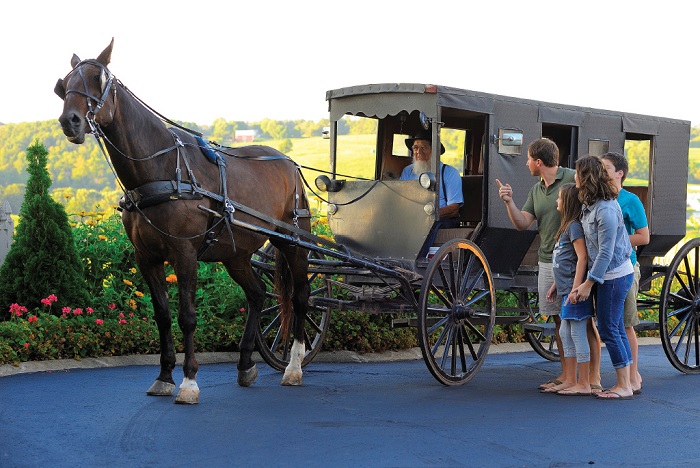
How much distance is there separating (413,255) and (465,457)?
3399mm

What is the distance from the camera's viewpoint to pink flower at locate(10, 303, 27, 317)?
9.13 meters

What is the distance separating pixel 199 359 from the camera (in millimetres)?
9734

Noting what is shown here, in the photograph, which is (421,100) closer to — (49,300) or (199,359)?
(199,359)

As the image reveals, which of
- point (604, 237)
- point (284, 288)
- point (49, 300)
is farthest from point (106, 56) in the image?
point (604, 237)

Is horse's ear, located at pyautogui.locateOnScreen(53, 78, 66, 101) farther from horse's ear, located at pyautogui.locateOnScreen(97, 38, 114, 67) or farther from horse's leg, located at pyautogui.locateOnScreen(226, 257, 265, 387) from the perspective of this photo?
horse's leg, located at pyautogui.locateOnScreen(226, 257, 265, 387)

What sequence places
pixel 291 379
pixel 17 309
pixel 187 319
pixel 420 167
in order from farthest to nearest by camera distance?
pixel 420 167 < pixel 17 309 < pixel 291 379 < pixel 187 319

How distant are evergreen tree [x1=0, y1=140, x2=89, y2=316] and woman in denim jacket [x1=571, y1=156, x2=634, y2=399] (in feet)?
17.3

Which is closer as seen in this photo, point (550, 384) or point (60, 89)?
point (60, 89)

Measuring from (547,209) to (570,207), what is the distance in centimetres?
47

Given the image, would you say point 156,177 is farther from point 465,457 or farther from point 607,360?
point 607,360

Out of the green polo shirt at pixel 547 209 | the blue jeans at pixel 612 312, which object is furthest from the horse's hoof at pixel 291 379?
the blue jeans at pixel 612 312

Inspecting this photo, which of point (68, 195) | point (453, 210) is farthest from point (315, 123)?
point (453, 210)

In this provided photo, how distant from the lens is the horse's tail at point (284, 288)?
879cm

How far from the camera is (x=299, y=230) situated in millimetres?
8133
